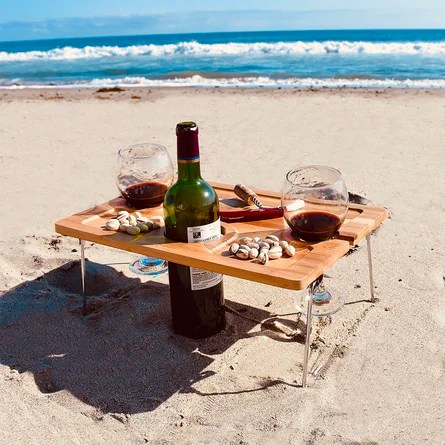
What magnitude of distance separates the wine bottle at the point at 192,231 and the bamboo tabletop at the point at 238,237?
71mm

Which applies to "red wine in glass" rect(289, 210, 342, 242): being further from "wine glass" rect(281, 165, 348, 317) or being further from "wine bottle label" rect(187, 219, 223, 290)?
"wine bottle label" rect(187, 219, 223, 290)

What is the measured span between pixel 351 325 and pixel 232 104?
19.9 ft

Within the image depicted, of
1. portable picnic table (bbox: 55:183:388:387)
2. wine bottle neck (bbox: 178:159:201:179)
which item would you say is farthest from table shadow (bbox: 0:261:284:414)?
wine bottle neck (bbox: 178:159:201:179)

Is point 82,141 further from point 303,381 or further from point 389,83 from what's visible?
point 389,83

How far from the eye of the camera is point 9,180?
546cm

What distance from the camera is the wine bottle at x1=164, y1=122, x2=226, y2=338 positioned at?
2.39 meters

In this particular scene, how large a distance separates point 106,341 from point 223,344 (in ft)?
1.87

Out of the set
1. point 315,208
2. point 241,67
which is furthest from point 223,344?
point 241,67

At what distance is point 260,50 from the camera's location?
81.7 ft

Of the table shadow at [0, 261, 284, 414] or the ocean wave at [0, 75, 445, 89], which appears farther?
the ocean wave at [0, 75, 445, 89]

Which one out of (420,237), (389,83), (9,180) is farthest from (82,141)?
(389,83)

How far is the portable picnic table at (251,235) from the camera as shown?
2.30 meters

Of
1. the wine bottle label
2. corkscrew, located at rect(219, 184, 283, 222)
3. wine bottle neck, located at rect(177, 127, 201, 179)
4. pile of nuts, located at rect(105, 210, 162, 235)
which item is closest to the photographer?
wine bottle neck, located at rect(177, 127, 201, 179)

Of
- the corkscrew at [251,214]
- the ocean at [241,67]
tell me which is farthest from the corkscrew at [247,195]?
the ocean at [241,67]
